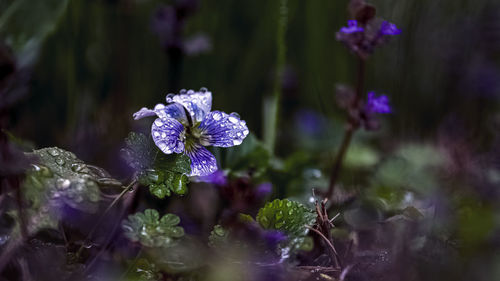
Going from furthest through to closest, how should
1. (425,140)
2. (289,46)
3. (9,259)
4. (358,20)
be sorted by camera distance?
(289,46) < (425,140) < (358,20) < (9,259)

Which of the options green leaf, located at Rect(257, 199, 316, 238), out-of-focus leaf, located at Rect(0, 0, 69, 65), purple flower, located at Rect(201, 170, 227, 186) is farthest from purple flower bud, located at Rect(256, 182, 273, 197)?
out-of-focus leaf, located at Rect(0, 0, 69, 65)

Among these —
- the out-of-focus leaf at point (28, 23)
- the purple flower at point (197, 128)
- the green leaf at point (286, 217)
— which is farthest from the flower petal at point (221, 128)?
the out-of-focus leaf at point (28, 23)

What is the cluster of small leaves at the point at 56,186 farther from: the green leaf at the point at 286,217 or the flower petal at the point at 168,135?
the green leaf at the point at 286,217

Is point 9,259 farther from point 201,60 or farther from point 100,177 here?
point 201,60

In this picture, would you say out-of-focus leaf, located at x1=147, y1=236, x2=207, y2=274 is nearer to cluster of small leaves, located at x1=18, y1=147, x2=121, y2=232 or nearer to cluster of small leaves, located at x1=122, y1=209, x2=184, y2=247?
cluster of small leaves, located at x1=122, y1=209, x2=184, y2=247

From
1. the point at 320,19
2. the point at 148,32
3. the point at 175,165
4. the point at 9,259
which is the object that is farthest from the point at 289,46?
the point at 9,259

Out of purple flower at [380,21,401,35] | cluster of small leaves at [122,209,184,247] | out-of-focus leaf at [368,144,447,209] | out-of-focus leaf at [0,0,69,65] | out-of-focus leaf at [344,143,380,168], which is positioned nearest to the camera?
cluster of small leaves at [122,209,184,247]

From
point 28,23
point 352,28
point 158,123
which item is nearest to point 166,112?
point 158,123
